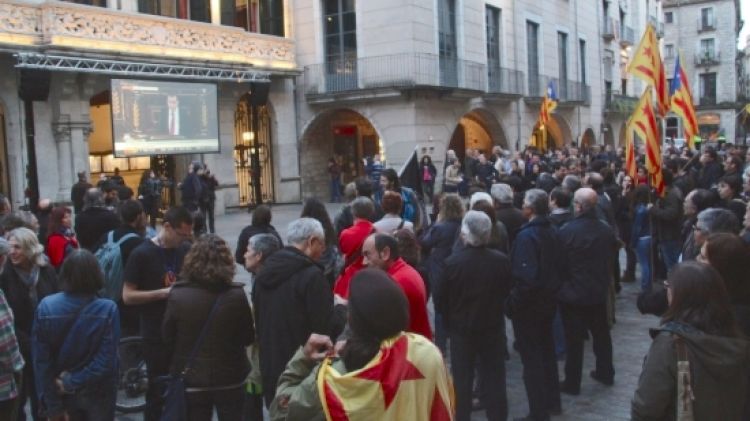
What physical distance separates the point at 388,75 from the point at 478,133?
28.1 ft

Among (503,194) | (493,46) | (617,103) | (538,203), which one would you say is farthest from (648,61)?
(617,103)

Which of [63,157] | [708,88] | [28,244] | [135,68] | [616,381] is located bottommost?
[616,381]

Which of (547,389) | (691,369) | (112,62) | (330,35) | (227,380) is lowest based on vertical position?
(547,389)

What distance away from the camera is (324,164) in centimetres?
2552

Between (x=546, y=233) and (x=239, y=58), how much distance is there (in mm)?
16719

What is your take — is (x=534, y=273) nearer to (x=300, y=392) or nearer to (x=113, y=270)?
(x=300, y=392)

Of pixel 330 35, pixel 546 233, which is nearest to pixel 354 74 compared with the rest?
pixel 330 35

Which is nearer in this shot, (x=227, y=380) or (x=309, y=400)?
(x=309, y=400)

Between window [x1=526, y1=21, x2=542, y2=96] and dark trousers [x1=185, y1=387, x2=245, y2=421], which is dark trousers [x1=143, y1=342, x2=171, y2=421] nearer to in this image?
dark trousers [x1=185, y1=387, x2=245, y2=421]

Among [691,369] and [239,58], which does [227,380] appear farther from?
[239,58]

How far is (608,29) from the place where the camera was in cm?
3706

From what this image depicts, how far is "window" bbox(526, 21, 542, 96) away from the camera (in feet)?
95.5

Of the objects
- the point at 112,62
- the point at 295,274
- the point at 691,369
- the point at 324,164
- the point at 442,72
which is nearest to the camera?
the point at 691,369

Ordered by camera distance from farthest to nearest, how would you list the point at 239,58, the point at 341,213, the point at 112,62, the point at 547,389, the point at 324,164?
the point at 324,164 → the point at 239,58 → the point at 112,62 → the point at 341,213 → the point at 547,389
